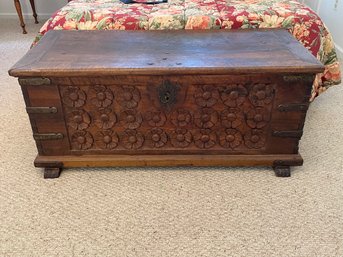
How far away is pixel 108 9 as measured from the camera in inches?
70.1

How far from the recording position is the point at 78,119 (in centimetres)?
139

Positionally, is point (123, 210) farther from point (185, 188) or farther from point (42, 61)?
point (42, 61)

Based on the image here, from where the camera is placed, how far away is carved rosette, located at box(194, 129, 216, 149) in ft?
4.66

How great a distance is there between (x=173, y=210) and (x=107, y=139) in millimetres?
413

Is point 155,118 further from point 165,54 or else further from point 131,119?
point 165,54

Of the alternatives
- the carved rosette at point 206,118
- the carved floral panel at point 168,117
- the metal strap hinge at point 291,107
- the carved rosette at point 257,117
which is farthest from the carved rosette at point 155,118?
the metal strap hinge at point 291,107

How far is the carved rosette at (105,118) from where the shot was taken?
137 centimetres

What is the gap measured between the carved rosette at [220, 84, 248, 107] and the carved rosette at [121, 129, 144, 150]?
390mm

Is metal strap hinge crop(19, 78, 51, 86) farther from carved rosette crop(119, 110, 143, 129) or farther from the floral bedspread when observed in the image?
the floral bedspread

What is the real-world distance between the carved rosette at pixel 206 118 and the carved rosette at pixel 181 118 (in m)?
0.03

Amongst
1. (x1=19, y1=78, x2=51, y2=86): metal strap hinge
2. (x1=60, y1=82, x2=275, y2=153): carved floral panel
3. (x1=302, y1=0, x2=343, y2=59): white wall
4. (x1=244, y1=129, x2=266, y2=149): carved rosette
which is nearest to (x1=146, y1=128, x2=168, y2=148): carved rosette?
(x1=60, y1=82, x2=275, y2=153): carved floral panel

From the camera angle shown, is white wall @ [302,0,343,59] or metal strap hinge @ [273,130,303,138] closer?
metal strap hinge @ [273,130,303,138]

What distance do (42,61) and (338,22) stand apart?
251cm

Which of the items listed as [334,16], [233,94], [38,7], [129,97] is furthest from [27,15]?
[233,94]
